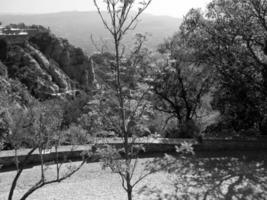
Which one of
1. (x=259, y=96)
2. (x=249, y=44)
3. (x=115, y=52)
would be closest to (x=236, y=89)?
(x=259, y=96)

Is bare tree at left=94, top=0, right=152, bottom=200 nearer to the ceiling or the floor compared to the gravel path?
nearer to the ceiling

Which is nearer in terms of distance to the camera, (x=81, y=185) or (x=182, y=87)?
(x=81, y=185)

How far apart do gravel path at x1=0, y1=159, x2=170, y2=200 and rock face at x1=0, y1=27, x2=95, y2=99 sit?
1771 cm

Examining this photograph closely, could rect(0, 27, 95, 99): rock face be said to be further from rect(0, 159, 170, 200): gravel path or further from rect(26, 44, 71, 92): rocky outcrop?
rect(0, 159, 170, 200): gravel path

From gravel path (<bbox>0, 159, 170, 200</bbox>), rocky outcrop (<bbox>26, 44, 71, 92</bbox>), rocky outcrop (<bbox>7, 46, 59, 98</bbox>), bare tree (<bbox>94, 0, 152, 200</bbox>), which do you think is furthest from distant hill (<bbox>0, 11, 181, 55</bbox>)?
rocky outcrop (<bbox>7, 46, 59, 98</bbox>)

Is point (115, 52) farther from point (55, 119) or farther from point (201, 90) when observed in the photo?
point (201, 90)

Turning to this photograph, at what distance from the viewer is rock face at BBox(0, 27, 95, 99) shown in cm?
2598

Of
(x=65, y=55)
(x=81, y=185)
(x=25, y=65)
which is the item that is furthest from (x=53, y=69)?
(x=81, y=185)

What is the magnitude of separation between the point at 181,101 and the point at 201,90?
81 cm

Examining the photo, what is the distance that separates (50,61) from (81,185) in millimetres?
24948

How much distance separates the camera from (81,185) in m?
6.28

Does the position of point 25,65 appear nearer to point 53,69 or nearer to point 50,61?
point 53,69

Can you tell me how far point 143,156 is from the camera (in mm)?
8039

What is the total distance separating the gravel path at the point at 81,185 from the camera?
226 inches
